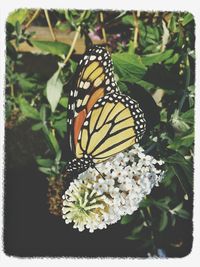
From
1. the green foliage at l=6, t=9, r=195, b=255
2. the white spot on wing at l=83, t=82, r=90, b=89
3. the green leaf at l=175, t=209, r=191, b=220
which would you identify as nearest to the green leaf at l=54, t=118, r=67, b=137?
the green foliage at l=6, t=9, r=195, b=255

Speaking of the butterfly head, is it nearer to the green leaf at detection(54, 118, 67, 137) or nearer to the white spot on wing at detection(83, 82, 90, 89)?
the green leaf at detection(54, 118, 67, 137)

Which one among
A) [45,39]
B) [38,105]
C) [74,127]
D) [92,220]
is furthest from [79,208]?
[45,39]

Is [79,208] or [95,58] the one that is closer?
[79,208]

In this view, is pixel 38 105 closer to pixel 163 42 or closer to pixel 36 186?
pixel 36 186

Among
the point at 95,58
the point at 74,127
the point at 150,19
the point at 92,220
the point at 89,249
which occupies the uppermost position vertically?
the point at 150,19

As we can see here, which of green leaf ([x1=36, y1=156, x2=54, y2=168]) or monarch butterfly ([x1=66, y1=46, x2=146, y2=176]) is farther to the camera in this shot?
green leaf ([x1=36, y1=156, x2=54, y2=168])

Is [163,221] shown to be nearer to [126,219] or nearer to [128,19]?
[126,219]

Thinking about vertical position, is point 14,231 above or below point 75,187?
below
